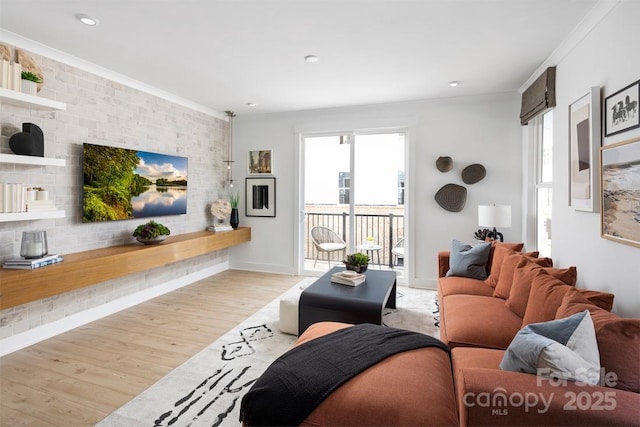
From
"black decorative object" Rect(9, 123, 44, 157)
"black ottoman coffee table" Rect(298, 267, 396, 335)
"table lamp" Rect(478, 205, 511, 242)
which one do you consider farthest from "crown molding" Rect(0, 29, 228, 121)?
"table lamp" Rect(478, 205, 511, 242)

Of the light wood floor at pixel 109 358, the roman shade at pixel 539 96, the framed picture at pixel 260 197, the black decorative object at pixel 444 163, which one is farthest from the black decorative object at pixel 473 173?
the light wood floor at pixel 109 358

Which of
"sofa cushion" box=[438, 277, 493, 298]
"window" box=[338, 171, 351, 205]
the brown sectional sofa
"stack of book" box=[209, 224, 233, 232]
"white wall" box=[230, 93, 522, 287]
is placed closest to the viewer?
the brown sectional sofa

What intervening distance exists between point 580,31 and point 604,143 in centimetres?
97

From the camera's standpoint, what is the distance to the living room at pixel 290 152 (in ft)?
7.48

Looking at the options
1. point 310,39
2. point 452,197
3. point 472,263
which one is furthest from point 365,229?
point 310,39

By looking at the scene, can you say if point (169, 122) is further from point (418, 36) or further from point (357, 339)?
point (357, 339)

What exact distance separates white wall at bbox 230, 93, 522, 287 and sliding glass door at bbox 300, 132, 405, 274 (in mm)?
216

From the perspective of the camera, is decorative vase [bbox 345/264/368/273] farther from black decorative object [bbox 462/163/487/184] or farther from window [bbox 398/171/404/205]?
black decorative object [bbox 462/163/487/184]

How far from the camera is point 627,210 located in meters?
1.85

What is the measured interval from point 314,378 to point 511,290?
165cm

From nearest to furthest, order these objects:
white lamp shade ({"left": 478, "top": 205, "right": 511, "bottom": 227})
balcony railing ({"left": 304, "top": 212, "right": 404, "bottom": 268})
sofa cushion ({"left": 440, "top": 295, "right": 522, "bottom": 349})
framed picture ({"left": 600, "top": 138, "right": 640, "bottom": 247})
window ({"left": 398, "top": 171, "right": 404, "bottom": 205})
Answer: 1. framed picture ({"left": 600, "top": 138, "right": 640, "bottom": 247})
2. sofa cushion ({"left": 440, "top": 295, "right": 522, "bottom": 349})
3. white lamp shade ({"left": 478, "top": 205, "right": 511, "bottom": 227})
4. window ({"left": 398, "top": 171, "right": 404, "bottom": 205})
5. balcony railing ({"left": 304, "top": 212, "right": 404, "bottom": 268})

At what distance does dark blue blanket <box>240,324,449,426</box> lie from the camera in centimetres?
138

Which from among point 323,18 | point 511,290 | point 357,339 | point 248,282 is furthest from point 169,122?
point 511,290

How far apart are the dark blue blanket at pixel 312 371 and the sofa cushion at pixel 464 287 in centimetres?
107
